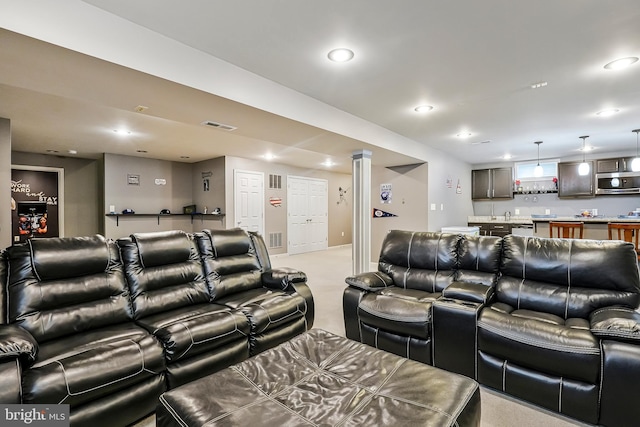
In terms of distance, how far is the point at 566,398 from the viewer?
1.80 meters

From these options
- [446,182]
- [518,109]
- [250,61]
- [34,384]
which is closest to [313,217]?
[446,182]

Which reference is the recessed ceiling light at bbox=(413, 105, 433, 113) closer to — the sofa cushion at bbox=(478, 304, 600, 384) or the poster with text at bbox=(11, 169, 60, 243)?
the sofa cushion at bbox=(478, 304, 600, 384)

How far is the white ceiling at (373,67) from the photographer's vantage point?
202 centimetres

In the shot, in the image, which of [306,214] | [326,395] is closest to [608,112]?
[326,395]

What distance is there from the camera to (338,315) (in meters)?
3.59

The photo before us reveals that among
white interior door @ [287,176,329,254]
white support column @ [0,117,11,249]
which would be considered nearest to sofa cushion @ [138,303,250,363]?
white support column @ [0,117,11,249]

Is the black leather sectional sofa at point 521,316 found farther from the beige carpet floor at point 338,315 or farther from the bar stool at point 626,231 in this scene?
the bar stool at point 626,231

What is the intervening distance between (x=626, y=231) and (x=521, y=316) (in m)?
4.77

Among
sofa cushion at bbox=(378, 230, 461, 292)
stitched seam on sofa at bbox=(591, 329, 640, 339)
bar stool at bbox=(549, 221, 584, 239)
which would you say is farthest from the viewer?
bar stool at bbox=(549, 221, 584, 239)

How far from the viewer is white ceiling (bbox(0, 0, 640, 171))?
79.4 inches

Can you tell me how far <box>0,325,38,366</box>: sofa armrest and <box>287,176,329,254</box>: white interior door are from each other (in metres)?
6.83

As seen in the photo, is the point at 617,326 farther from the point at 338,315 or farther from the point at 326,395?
the point at 338,315

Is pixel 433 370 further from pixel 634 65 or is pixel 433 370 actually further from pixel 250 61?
pixel 634 65

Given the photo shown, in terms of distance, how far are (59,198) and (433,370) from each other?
28.2 ft
